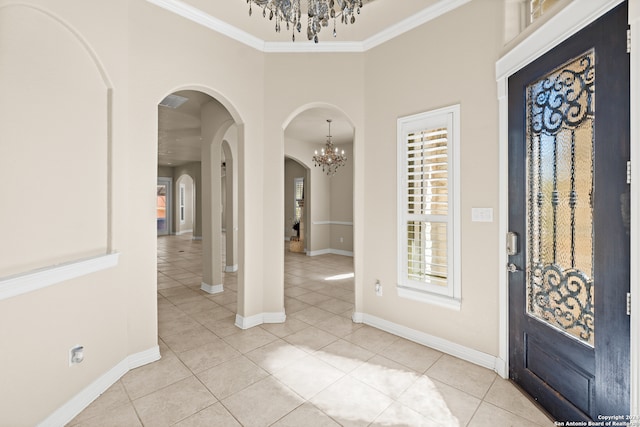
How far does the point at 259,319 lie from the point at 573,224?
3011 millimetres

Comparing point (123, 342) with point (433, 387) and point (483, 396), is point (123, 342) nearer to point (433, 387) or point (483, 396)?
point (433, 387)

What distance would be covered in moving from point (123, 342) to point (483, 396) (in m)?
2.85

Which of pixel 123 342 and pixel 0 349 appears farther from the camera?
pixel 123 342

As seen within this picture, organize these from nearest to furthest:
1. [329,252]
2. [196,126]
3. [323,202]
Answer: [196,126] → [323,202] → [329,252]

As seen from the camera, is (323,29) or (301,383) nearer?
(301,383)

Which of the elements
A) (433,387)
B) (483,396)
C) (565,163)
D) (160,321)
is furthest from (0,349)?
(565,163)

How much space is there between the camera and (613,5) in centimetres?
147

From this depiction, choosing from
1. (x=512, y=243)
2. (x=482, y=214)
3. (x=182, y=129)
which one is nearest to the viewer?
(x=512, y=243)

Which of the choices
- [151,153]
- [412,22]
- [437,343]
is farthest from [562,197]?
[151,153]

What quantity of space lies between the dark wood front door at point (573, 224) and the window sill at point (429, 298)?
0.46 m

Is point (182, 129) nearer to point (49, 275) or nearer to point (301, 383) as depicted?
point (49, 275)

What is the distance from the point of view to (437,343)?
2.77 m

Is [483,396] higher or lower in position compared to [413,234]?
lower

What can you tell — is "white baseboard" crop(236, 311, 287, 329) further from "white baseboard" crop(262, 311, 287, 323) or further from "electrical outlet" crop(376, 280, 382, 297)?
"electrical outlet" crop(376, 280, 382, 297)
